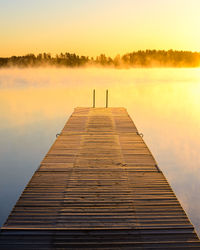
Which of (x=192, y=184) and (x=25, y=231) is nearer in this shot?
(x=25, y=231)

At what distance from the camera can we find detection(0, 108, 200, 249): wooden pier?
15.3ft

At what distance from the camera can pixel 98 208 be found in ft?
18.2

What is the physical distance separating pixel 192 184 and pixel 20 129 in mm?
14441

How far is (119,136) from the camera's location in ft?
37.6

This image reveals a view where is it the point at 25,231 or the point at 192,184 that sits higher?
the point at 25,231

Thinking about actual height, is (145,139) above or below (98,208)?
below

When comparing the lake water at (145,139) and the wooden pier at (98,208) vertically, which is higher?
the wooden pier at (98,208)

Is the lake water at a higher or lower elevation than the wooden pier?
lower

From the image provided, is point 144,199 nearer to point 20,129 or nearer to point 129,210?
point 129,210

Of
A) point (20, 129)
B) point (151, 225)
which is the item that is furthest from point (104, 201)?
point (20, 129)

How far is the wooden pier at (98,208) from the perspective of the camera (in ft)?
15.3

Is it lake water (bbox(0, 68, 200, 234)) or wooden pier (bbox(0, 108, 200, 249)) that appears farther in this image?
lake water (bbox(0, 68, 200, 234))

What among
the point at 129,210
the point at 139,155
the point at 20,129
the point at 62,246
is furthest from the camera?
the point at 20,129

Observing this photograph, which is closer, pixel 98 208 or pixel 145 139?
pixel 98 208
